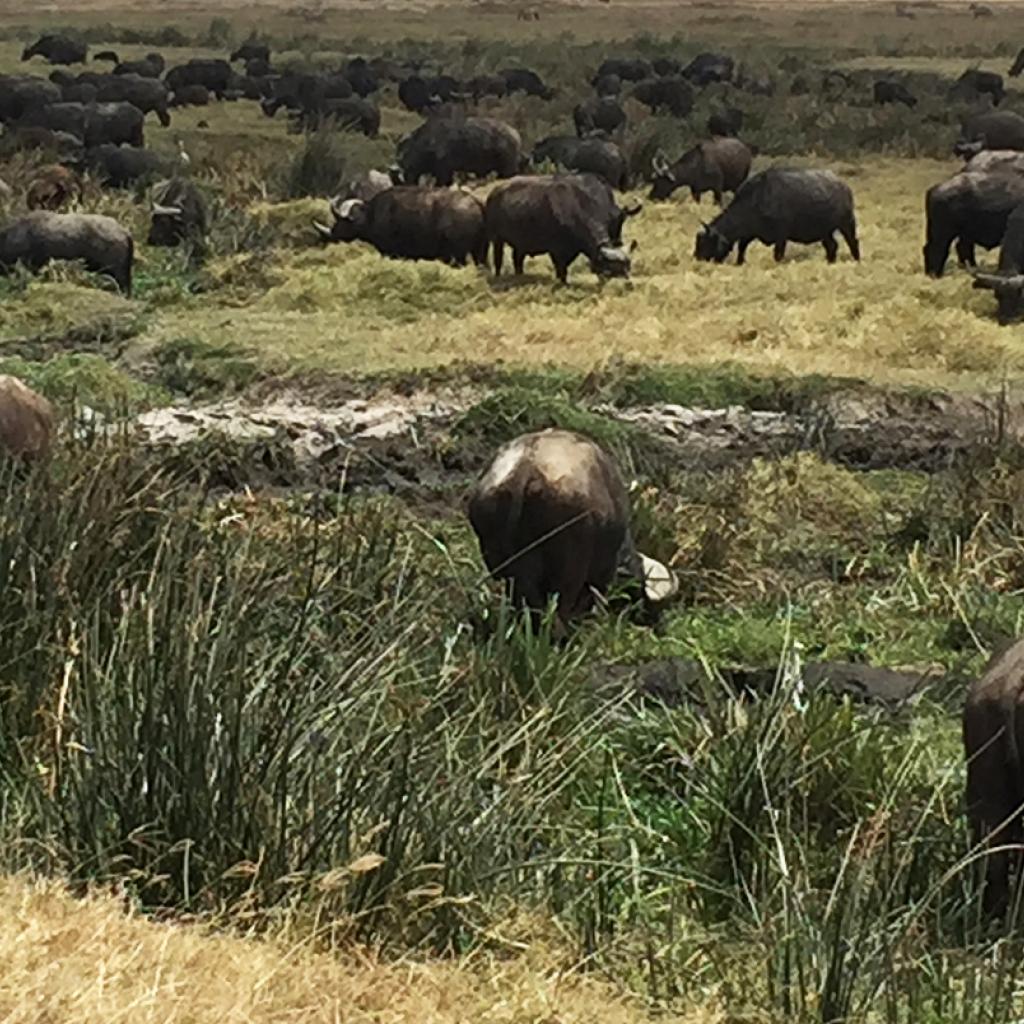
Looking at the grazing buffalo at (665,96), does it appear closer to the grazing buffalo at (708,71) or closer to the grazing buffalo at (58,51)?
the grazing buffalo at (708,71)

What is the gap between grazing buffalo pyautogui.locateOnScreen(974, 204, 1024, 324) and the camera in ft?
51.7

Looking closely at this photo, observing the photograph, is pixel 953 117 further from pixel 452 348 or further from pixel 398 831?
pixel 398 831

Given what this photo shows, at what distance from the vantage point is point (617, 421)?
505 inches

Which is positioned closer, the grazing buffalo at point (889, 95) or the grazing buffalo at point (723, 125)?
the grazing buffalo at point (723, 125)

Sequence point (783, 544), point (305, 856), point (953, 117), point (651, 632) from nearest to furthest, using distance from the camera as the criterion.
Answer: point (305, 856) < point (651, 632) < point (783, 544) < point (953, 117)

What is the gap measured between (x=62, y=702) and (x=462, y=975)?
1215mm

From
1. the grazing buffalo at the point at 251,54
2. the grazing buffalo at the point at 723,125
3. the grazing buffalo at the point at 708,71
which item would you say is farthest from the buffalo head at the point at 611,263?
the grazing buffalo at the point at 251,54

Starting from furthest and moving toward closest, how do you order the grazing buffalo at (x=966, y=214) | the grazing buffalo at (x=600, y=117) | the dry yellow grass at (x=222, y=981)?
the grazing buffalo at (x=600, y=117), the grazing buffalo at (x=966, y=214), the dry yellow grass at (x=222, y=981)

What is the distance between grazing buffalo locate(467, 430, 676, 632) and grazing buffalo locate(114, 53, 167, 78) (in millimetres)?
35488

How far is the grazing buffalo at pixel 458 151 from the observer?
24875mm

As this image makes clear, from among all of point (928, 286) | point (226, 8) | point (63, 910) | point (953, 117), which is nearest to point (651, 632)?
point (63, 910)

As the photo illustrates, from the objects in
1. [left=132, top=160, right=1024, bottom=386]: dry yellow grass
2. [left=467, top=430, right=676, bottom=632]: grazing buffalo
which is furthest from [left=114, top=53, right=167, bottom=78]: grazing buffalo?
[left=467, top=430, right=676, bottom=632]: grazing buffalo

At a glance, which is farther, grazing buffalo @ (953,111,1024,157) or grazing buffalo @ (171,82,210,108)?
grazing buffalo @ (171,82,210,108)

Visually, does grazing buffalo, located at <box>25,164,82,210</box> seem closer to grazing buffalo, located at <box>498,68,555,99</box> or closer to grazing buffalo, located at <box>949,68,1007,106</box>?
grazing buffalo, located at <box>498,68,555,99</box>
